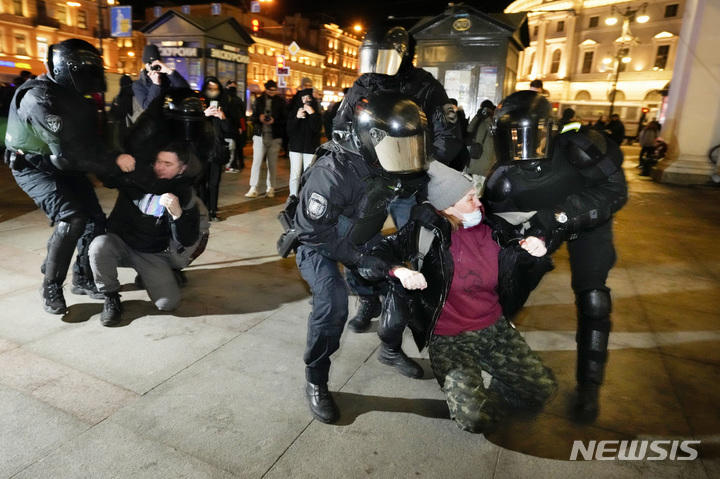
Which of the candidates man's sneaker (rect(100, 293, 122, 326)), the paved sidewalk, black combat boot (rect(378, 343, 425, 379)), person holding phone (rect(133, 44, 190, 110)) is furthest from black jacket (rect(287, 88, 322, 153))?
Result: black combat boot (rect(378, 343, 425, 379))

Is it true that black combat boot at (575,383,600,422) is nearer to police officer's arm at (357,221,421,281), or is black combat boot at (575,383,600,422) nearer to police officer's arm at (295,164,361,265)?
police officer's arm at (357,221,421,281)

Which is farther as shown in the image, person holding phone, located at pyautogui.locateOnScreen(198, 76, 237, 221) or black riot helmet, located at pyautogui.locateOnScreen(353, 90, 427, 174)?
person holding phone, located at pyautogui.locateOnScreen(198, 76, 237, 221)

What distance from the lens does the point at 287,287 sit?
450 cm

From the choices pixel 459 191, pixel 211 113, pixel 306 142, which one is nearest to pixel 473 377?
pixel 459 191

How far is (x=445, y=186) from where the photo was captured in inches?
97.3

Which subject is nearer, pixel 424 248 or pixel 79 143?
pixel 424 248

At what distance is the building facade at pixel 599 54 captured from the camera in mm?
53344

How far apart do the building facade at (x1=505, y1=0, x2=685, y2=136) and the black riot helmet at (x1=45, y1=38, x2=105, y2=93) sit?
179ft

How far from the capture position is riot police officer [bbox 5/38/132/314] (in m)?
3.43

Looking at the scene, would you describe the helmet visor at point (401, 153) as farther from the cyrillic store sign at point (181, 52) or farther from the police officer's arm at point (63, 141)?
the cyrillic store sign at point (181, 52)

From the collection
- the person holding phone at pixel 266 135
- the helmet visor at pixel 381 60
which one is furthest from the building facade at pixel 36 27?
the helmet visor at pixel 381 60

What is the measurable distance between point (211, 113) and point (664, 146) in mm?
13601

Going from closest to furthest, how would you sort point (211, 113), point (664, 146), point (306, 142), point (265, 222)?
point (211, 113), point (265, 222), point (306, 142), point (664, 146)

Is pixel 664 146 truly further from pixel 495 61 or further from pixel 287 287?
pixel 287 287
